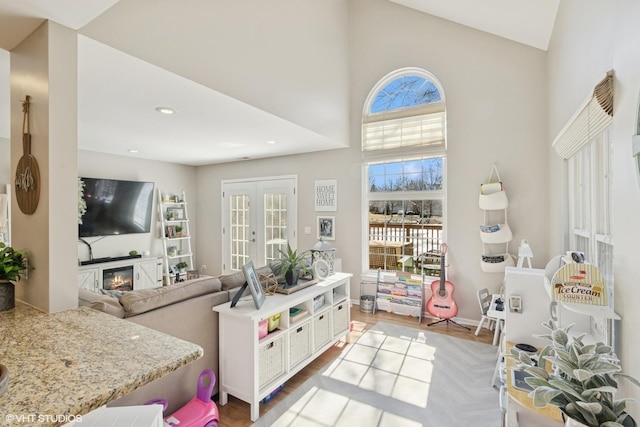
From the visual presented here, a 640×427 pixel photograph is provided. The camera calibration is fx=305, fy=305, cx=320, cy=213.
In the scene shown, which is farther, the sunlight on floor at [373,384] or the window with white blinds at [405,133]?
the window with white blinds at [405,133]

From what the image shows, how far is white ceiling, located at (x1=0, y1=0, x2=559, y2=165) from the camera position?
1.54m

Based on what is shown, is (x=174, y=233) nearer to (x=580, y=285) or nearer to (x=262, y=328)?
(x=262, y=328)

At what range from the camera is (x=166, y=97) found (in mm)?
2506

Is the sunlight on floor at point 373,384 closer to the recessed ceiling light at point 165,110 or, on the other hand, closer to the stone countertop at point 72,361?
the stone countertop at point 72,361

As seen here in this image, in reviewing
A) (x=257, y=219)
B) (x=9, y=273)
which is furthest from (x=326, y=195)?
(x=9, y=273)

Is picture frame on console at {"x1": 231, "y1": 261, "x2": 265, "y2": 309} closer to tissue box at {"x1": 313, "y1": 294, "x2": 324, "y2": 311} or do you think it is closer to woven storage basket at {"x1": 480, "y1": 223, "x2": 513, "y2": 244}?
tissue box at {"x1": 313, "y1": 294, "x2": 324, "y2": 311}

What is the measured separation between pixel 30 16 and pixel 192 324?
6.27 ft

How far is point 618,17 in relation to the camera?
4.17 feet

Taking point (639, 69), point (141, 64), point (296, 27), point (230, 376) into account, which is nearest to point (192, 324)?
point (230, 376)

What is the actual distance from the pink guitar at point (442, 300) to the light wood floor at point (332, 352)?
15 cm

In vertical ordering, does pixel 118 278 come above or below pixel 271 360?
above

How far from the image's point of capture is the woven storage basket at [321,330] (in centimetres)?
275

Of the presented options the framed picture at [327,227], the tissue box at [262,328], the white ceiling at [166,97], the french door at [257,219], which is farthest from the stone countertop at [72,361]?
the french door at [257,219]

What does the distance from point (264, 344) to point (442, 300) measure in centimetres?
242
